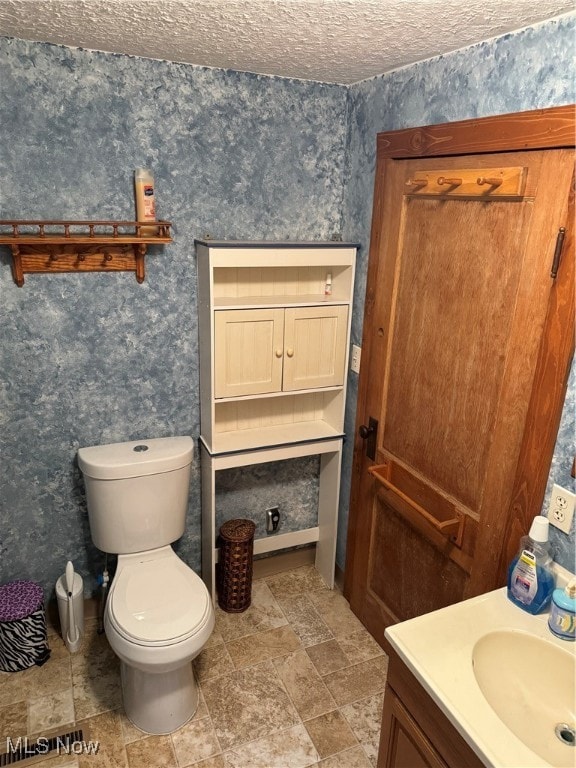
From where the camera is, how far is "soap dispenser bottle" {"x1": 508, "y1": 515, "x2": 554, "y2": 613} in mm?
1460

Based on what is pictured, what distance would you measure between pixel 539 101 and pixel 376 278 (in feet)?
2.78

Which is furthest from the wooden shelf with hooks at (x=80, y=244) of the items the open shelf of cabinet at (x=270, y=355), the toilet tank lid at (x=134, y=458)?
the toilet tank lid at (x=134, y=458)

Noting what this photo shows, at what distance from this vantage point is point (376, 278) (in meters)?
2.16

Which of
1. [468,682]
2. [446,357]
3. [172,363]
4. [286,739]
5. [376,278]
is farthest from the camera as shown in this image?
[172,363]

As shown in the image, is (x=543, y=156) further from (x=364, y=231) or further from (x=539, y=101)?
(x=364, y=231)

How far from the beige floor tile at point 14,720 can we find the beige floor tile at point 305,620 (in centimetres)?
110

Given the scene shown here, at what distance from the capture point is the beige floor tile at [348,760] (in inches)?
74.2

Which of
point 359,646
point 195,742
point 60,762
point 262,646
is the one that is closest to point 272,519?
point 262,646

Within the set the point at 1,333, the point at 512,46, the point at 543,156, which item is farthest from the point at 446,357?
the point at 1,333

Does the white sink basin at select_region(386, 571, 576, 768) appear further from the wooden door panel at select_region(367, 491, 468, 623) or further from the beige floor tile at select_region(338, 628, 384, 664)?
the beige floor tile at select_region(338, 628, 384, 664)

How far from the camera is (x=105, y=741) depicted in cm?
194

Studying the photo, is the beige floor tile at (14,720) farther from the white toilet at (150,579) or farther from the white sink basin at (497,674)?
the white sink basin at (497,674)

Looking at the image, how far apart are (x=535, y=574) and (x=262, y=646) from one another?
1354mm

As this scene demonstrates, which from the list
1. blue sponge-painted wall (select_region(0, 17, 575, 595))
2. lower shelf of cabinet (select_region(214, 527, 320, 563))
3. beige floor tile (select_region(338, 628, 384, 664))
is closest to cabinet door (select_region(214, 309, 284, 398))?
blue sponge-painted wall (select_region(0, 17, 575, 595))
